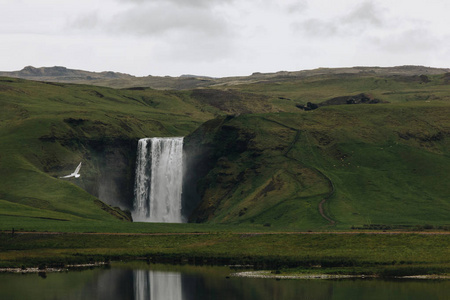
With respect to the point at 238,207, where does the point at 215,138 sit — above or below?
above

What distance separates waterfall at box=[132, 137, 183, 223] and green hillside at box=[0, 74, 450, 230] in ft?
10.4

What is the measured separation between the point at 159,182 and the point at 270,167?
27.1 m

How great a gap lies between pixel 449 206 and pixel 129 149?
74794mm

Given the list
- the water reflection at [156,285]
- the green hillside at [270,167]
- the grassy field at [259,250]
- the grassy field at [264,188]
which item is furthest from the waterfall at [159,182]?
the water reflection at [156,285]

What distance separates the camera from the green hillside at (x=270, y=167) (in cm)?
14362

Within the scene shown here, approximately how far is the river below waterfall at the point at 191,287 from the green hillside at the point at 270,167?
35478 mm

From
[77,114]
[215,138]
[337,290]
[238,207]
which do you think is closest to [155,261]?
[337,290]

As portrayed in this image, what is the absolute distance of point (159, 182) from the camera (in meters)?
176

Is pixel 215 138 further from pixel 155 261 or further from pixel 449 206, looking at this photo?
pixel 155 261

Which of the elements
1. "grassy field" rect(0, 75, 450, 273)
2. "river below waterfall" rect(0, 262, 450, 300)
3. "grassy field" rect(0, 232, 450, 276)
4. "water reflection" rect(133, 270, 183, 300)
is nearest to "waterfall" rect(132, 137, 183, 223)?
"grassy field" rect(0, 75, 450, 273)

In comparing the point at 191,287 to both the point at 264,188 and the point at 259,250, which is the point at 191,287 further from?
the point at 264,188

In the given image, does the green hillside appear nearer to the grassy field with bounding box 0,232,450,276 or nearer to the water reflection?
the grassy field with bounding box 0,232,450,276

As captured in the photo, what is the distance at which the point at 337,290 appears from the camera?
79500 mm

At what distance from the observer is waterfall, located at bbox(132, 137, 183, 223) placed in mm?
174125
